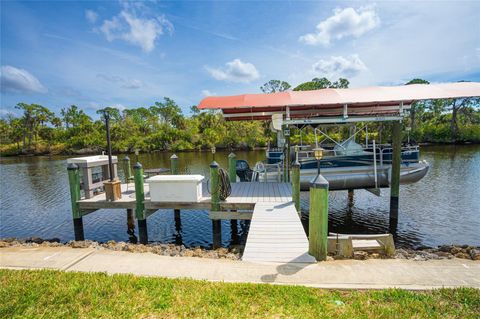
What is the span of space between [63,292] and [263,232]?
11.1 feet

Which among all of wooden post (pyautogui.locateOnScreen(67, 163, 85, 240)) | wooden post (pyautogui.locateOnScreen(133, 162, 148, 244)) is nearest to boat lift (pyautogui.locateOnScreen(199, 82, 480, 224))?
wooden post (pyautogui.locateOnScreen(133, 162, 148, 244))

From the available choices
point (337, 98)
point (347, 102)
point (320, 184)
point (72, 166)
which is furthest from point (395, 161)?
point (72, 166)

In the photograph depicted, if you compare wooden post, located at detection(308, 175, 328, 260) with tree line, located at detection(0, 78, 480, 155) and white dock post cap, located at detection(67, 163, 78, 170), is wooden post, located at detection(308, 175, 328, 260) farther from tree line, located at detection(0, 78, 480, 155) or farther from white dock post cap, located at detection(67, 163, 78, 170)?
tree line, located at detection(0, 78, 480, 155)

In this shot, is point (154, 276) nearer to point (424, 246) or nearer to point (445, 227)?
point (424, 246)

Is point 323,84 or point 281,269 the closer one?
point 281,269

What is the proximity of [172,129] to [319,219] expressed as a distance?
50750 mm

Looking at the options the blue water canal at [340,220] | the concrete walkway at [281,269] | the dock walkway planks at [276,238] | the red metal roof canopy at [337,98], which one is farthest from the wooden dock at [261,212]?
the red metal roof canopy at [337,98]

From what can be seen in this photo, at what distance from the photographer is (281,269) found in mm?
3883

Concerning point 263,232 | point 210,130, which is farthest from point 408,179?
point 210,130

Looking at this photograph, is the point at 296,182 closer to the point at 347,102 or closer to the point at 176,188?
the point at 347,102

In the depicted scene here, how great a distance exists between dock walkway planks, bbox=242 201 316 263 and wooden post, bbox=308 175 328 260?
7.8 inches

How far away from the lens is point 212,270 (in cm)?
391

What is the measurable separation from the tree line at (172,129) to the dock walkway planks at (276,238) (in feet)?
101

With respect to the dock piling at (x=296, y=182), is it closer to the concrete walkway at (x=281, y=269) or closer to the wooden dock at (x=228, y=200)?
the wooden dock at (x=228, y=200)
